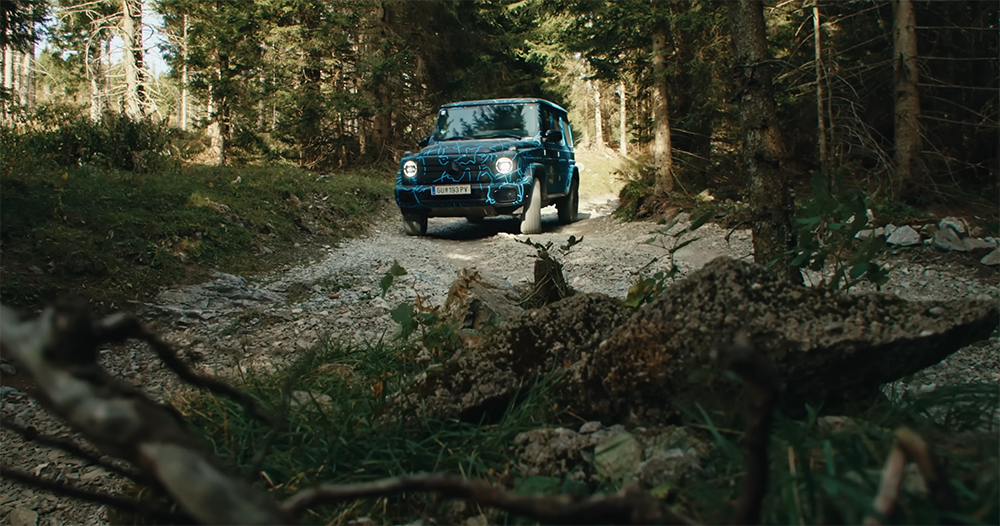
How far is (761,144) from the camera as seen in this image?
11.2 ft

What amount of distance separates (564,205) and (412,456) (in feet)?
34.1

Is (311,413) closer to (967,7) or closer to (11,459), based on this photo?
(11,459)

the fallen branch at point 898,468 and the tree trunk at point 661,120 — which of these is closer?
the fallen branch at point 898,468

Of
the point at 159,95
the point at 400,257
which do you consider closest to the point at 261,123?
the point at 159,95

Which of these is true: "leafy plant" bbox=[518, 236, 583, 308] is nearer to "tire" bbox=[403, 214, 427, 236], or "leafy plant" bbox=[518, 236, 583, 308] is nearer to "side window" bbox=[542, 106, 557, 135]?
"tire" bbox=[403, 214, 427, 236]

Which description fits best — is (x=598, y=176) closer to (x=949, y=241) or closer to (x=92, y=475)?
(x=949, y=241)

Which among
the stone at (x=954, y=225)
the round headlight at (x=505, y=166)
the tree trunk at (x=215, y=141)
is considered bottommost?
the stone at (x=954, y=225)

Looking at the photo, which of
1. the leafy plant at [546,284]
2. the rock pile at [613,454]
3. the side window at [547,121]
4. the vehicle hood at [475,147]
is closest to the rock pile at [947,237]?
the leafy plant at [546,284]

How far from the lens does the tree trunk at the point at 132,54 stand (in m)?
18.6

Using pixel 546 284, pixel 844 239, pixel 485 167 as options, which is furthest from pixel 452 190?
pixel 844 239

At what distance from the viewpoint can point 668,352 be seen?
6.64 feet

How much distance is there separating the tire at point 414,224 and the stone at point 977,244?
6.88 metres

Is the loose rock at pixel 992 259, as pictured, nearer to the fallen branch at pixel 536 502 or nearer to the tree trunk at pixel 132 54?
the fallen branch at pixel 536 502

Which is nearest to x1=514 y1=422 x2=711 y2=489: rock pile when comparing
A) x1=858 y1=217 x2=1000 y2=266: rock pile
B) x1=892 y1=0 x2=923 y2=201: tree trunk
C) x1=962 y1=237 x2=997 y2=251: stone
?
x1=858 y1=217 x2=1000 y2=266: rock pile
